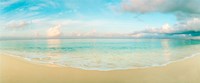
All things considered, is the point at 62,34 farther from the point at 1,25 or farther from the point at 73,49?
the point at 1,25

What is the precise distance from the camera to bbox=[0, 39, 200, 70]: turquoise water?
3.05 metres

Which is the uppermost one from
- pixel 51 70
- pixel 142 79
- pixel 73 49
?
pixel 73 49

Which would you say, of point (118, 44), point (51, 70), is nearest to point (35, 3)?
point (51, 70)

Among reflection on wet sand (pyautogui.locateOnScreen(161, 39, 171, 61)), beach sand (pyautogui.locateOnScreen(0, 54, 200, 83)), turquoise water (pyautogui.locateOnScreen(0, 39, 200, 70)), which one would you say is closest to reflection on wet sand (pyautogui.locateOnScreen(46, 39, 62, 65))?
turquoise water (pyautogui.locateOnScreen(0, 39, 200, 70))

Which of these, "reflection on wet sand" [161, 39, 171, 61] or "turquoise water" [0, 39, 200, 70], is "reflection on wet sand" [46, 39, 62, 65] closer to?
"turquoise water" [0, 39, 200, 70]

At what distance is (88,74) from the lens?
10.1 ft

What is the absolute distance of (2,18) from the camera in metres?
3.04

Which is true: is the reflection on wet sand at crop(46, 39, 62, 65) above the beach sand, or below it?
above

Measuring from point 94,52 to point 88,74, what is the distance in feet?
0.84

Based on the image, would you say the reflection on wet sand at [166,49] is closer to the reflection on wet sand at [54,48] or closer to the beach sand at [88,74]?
the beach sand at [88,74]

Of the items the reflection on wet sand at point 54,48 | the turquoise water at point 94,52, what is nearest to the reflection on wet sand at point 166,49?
the turquoise water at point 94,52

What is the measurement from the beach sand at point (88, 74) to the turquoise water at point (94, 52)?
58mm

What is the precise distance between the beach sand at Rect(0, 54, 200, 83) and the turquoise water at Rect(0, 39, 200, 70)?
58 mm

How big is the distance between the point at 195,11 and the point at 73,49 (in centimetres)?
153
